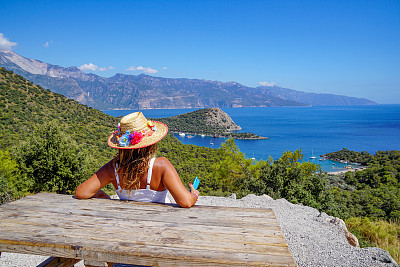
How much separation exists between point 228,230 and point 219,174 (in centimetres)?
1711

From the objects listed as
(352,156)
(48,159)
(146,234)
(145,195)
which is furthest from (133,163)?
(352,156)

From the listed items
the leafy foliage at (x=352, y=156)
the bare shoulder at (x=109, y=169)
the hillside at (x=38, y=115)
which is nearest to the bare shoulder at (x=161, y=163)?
the bare shoulder at (x=109, y=169)

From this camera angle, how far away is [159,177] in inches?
91.0

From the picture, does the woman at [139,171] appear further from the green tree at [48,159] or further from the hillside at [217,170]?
the green tree at [48,159]

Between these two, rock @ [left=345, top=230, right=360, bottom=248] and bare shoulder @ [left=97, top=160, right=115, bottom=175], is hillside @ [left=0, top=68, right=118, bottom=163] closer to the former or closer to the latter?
bare shoulder @ [left=97, top=160, right=115, bottom=175]

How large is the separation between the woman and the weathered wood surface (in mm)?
171

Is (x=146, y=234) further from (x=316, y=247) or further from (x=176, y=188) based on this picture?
(x=316, y=247)

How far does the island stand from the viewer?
115m

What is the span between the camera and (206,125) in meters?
128

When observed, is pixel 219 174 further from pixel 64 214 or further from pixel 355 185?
pixel 355 185

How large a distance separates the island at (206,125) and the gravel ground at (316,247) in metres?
102

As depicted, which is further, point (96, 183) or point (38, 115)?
point (38, 115)

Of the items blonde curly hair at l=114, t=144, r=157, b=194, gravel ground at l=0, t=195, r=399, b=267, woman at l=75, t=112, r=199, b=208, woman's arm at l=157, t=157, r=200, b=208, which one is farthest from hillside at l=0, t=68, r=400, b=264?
blonde curly hair at l=114, t=144, r=157, b=194

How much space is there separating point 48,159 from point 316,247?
1030 centimetres
